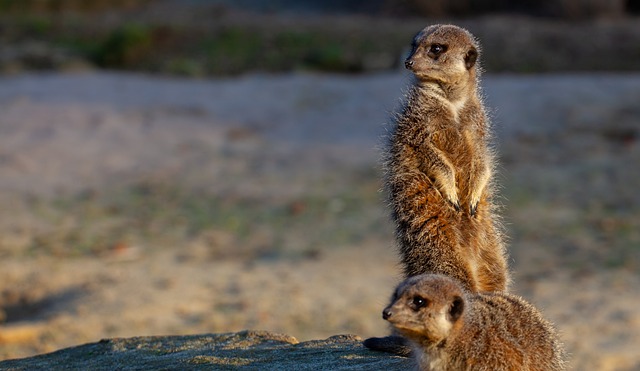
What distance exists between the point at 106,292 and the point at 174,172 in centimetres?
335

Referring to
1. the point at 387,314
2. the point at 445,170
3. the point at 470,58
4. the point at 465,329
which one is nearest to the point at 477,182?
the point at 445,170

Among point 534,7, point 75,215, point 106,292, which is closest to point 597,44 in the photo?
point 534,7

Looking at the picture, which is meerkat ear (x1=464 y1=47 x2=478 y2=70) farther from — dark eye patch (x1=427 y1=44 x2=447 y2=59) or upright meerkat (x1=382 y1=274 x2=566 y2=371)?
upright meerkat (x1=382 y1=274 x2=566 y2=371)

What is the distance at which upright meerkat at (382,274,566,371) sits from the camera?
417 centimetres

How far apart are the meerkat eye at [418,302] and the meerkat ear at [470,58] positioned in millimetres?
1510

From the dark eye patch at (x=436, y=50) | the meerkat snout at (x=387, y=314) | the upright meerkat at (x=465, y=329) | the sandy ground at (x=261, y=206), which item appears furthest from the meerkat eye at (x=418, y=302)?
the sandy ground at (x=261, y=206)

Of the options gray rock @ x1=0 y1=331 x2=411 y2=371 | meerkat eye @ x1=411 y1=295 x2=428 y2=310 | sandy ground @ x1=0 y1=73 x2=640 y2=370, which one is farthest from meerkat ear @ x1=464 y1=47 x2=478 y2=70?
sandy ground @ x1=0 y1=73 x2=640 y2=370

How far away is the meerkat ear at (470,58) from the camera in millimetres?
5312

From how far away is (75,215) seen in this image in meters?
11.4

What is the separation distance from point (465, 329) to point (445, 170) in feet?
3.51

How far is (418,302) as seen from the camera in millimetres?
4168

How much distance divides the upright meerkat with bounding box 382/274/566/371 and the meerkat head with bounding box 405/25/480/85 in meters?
1.18

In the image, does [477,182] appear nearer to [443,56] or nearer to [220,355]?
[443,56]

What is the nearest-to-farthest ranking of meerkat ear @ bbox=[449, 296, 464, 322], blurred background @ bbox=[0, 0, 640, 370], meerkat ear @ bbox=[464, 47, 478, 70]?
1. meerkat ear @ bbox=[449, 296, 464, 322]
2. meerkat ear @ bbox=[464, 47, 478, 70]
3. blurred background @ bbox=[0, 0, 640, 370]
